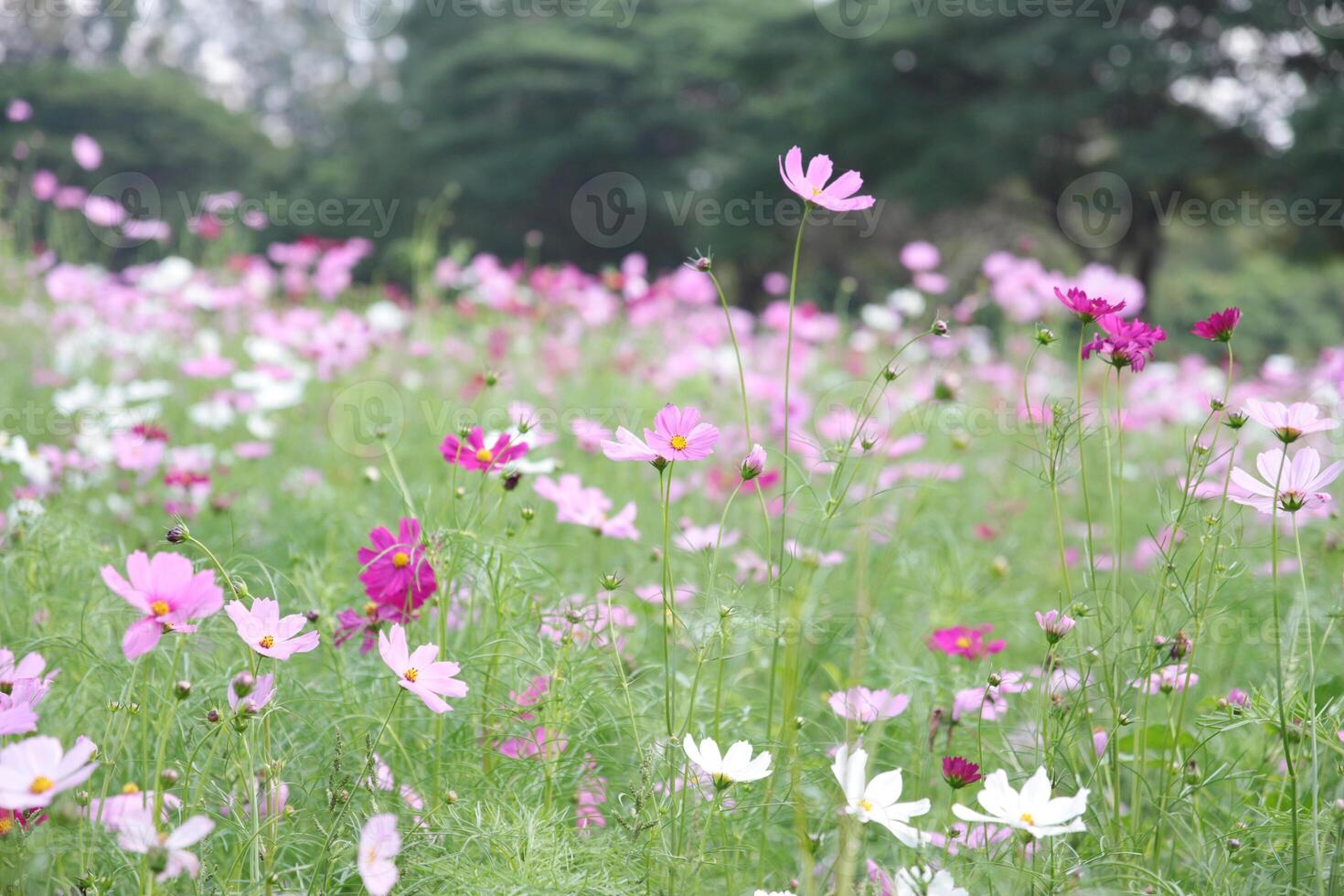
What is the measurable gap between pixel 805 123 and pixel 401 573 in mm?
12684

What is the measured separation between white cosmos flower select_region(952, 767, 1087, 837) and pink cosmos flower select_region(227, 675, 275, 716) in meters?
0.48

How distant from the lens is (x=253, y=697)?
2.33 ft

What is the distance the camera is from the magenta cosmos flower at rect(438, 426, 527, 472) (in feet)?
3.15

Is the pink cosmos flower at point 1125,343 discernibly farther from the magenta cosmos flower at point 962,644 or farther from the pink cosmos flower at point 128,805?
the pink cosmos flower at point 128,805

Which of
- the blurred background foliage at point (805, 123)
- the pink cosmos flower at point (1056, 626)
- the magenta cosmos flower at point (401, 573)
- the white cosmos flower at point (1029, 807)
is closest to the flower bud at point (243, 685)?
the magenta cosmos flower at point (401, 573)

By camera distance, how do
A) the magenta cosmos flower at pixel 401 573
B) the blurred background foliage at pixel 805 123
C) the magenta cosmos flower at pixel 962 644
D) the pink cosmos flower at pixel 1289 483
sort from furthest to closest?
the blurred background foliage at pixel 805 123 < the magenta cosmos flower at pixel 962 644 < the magenta cosmos flower at pixel 401 573 < the pink cosmos flower at pixel 1289 483

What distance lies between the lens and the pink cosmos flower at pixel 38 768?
1.91ft

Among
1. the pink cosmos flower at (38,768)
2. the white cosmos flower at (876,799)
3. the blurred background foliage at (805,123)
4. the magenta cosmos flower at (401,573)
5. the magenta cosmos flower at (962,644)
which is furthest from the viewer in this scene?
the blurred background foliage at (805,123)

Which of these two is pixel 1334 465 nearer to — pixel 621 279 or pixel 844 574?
pixel 844 574

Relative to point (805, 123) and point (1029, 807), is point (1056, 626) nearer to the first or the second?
point (1029, 807)

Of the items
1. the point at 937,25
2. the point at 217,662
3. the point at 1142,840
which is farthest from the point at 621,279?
the point at 937,25

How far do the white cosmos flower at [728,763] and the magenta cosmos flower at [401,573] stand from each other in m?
0.30

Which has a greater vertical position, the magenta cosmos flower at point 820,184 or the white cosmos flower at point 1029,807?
the magenta cosmos flower at point 820,184

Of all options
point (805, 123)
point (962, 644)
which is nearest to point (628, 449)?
point (962, 644)
